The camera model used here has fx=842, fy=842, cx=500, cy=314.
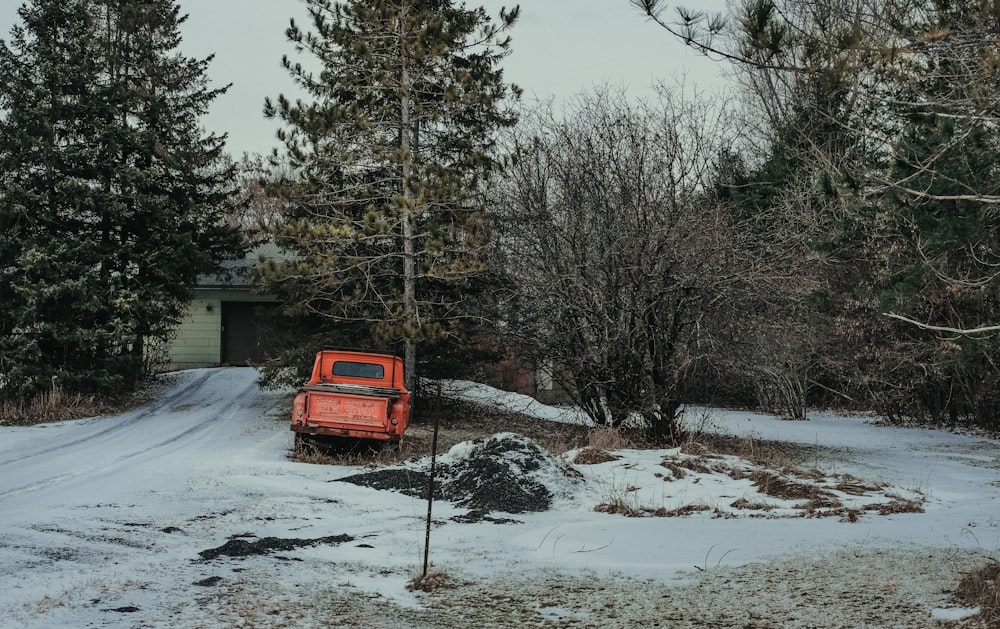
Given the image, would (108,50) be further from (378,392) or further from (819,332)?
(819,332)

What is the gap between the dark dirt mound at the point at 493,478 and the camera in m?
10.3

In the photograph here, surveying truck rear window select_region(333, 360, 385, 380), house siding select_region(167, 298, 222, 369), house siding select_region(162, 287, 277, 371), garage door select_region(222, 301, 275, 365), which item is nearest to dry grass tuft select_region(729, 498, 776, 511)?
truck rear window select_region(333, 360, 385, 380)

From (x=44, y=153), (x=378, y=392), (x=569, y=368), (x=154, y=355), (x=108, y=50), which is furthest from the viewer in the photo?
(x=154, y=355)

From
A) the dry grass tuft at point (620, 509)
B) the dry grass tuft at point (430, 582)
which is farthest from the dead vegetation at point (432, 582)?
the dry grass tuft at point (620, 509)

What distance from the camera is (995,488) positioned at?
11.6 meters

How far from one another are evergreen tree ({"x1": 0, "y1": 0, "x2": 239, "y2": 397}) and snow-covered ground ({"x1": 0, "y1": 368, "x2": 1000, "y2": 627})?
5.66m

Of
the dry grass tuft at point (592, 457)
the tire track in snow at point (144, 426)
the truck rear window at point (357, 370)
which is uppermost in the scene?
the truck rear window at point (357, 370)

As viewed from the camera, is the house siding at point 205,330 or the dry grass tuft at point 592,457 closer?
the dry grass tuft at point 592,457

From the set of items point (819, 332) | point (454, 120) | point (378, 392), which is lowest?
point (378, 392)

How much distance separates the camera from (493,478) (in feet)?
35.6

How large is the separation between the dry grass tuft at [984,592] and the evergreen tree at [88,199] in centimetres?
1791

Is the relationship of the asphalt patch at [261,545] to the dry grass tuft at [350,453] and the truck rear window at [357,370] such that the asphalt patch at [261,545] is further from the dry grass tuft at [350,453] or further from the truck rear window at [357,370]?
the truck rear window at [357,370]

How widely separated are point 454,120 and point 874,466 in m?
11.5

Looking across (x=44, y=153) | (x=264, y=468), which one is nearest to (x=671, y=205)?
(x=264, y=468)
